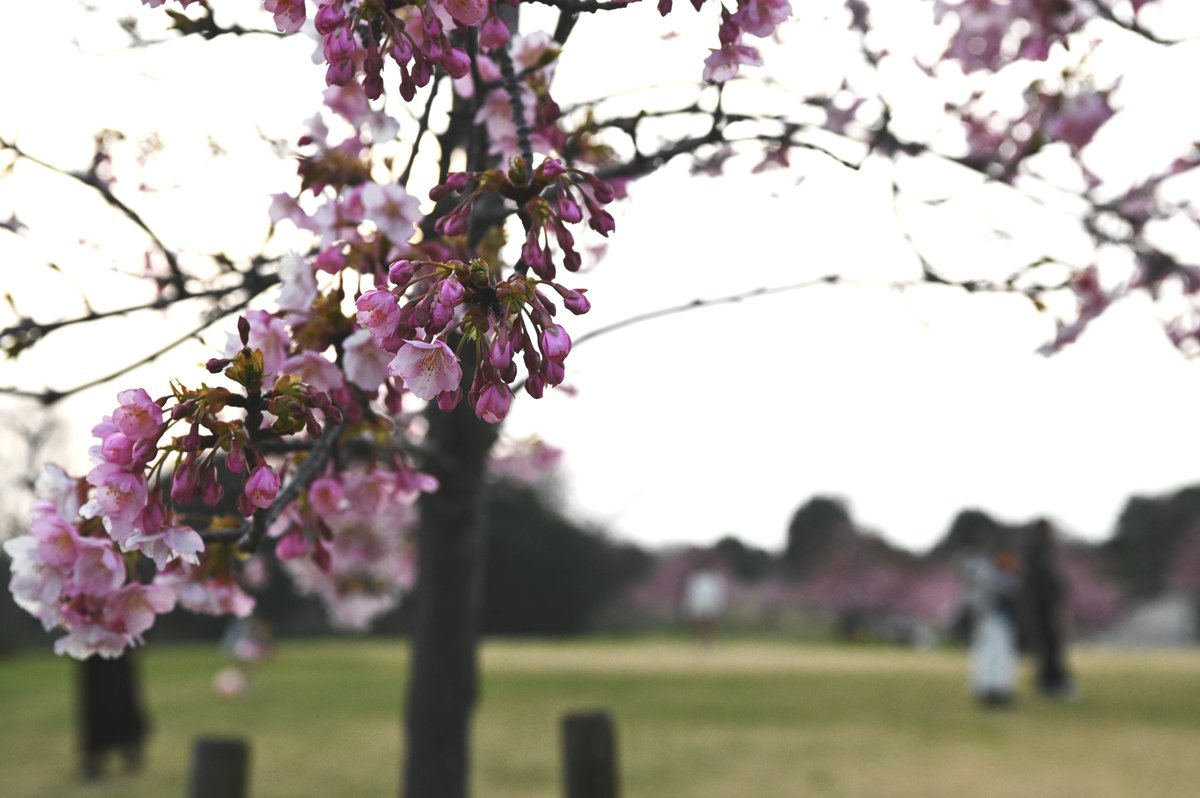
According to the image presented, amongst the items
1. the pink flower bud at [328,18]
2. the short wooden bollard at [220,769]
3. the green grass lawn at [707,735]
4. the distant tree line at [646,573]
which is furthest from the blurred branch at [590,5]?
the distant tree line at [646,573]

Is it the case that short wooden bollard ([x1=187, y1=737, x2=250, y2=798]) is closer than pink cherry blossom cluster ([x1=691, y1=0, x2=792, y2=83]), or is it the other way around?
pink cherry blossom cluster ([x1=691, y1=0, x2=792, y2=83])

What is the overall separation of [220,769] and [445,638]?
1032mm

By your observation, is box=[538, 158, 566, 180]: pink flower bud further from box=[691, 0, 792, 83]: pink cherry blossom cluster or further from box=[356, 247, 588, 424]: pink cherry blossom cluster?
box=[691, 0, 792, 83]: pink cherry blossom cluster

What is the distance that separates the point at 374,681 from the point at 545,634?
29284 millimetres

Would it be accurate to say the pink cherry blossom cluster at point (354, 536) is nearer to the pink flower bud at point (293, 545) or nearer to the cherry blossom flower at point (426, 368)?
the pink flower bud at point (293, 545)

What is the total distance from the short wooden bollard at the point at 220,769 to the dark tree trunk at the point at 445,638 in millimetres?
657

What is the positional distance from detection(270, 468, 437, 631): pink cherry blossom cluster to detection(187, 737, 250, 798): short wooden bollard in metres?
0.82

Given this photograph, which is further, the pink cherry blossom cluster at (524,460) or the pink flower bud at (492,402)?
the pink cherry blossom cluster at (524,460)

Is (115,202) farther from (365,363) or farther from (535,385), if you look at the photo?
(535,385)

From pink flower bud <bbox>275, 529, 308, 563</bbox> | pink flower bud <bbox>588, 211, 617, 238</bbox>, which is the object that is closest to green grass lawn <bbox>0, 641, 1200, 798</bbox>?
pink flower bud <bbox>275, 529, 308, 563</bbox>

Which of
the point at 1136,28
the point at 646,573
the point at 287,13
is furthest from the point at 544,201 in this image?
the point at 646,573

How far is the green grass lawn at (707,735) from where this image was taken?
748cm

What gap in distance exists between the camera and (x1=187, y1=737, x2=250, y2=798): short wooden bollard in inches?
164

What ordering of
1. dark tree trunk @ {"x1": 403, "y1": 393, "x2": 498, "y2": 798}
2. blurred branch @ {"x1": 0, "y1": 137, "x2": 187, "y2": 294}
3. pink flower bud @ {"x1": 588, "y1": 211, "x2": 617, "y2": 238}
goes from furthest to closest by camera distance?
dark tree trunk @ {"x1": 403, "y1": 393, "x2": 498, "y2": 798}, blurred branch @ {"x1": 0, "y1": 137, "x2": 187, "y2": 294}, pink flower bud @ {"x1": 588, "y1": 211, "x2": 617, "y2": 238}
